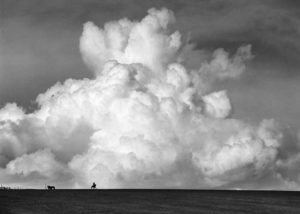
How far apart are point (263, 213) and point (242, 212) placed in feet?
25.3

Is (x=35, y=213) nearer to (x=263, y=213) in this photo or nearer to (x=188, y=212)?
(x=188, y=212)

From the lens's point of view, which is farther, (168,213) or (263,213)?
(263,213)

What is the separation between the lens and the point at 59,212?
458ft

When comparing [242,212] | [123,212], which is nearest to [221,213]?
[242,212]

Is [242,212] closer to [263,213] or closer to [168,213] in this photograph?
[263,213]

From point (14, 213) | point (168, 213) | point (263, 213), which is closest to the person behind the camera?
point (14, 213)

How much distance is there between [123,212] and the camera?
150375 millimetres

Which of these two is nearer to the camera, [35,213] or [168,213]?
[35,213]

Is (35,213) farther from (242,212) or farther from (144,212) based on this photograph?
(242,212)

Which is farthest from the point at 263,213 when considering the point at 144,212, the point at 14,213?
the point at 14,213

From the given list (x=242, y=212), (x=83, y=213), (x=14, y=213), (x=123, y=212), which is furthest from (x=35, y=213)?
(x=242, y=212)

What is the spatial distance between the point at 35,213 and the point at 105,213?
22.0 meters

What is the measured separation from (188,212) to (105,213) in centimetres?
3022

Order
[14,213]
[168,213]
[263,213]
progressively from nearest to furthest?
[14,213] → [168,213] → [263,213]
